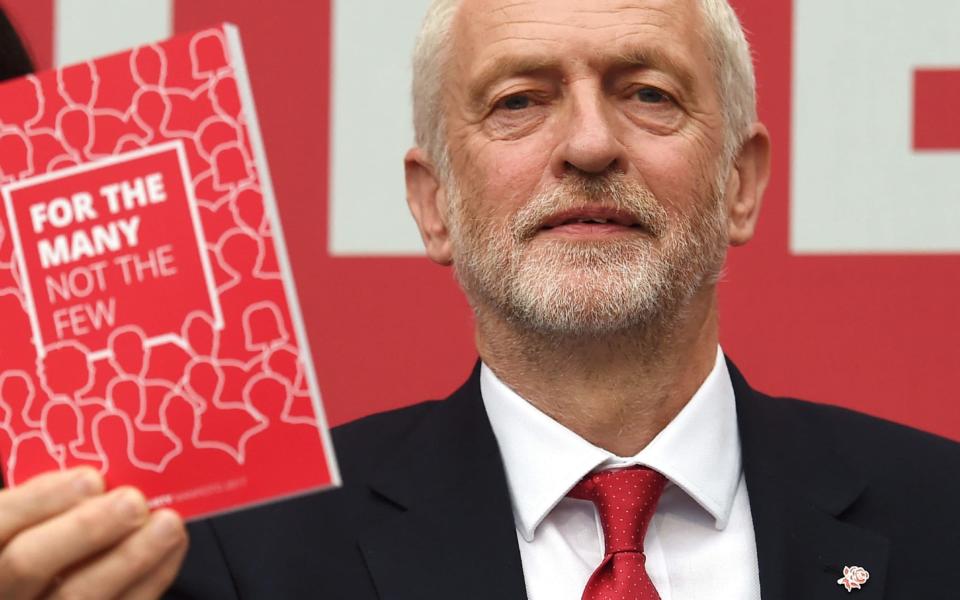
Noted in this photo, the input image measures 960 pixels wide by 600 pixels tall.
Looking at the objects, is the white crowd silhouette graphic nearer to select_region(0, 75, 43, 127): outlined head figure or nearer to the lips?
select_region(0, 75, 43, 127): outlined head figure

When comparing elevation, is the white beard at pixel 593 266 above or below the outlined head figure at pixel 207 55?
below

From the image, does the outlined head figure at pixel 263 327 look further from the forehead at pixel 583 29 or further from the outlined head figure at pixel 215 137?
the forehead at pixel 583 29

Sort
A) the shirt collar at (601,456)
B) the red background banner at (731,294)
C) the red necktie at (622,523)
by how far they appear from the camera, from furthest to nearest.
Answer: the red background banner at (731,294)
the shirt collar at (601,456)
the red necktie at (622,523)

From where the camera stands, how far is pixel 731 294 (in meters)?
2.65

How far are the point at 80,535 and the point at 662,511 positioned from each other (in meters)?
0.91

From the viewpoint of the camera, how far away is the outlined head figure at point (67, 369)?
1340 mm

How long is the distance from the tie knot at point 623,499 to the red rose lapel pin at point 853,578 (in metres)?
0.26

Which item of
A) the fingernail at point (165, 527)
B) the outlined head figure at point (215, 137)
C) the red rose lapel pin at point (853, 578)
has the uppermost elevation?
the outlined head figure at point (215, 137)

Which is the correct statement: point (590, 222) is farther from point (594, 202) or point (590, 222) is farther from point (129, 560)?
point (129, 560)

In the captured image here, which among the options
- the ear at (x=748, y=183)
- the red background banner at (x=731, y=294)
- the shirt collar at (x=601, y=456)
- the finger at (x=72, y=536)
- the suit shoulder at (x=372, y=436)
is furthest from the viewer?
the red background banner at (x=731, y=294)

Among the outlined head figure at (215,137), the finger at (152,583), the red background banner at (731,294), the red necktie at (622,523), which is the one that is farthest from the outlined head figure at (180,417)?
the red background banner at (731,294)

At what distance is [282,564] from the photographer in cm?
191

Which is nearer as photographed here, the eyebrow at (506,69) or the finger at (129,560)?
the finger at (129,560)

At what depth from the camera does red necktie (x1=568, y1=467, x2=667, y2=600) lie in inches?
72.1
